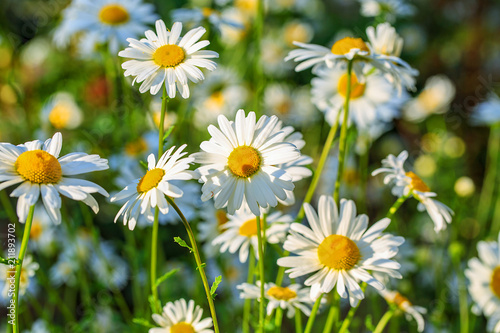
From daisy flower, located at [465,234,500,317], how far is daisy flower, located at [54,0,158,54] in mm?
1137

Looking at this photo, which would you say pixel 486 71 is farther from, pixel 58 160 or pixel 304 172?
pixel 58 160

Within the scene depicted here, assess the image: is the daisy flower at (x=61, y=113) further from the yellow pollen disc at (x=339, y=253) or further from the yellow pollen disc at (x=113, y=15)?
the yellow pollen disc at (x=339, y=253)

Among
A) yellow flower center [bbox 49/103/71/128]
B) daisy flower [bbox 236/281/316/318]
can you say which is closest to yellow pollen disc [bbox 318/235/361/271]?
daisy flower [bbox 236/281/316/318]

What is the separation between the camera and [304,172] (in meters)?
0.95

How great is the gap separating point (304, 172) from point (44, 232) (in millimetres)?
1126

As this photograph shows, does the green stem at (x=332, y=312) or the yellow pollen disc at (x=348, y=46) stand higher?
the yellow pollen disc at (x=348, y=46)

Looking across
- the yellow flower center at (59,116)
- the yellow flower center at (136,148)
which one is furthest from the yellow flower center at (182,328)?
the yellow flower center at (59,116)

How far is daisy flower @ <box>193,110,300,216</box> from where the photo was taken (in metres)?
0.75

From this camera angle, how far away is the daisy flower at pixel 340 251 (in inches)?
30.9

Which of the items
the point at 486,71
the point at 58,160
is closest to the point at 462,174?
the point at 486,71

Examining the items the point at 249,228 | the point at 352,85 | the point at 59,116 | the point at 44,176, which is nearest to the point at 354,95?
the point at 352,85

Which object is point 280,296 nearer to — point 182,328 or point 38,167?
point 182,328

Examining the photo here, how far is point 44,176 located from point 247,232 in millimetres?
436

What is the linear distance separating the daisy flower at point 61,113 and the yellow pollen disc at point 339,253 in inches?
55.4
